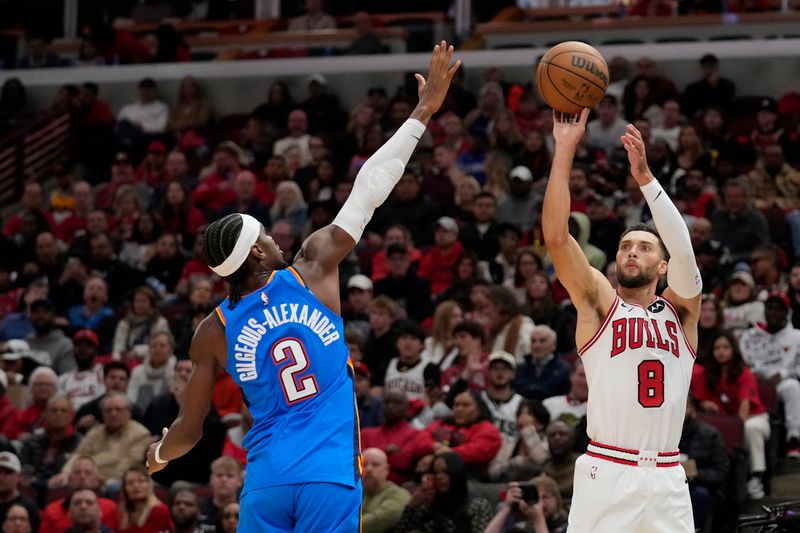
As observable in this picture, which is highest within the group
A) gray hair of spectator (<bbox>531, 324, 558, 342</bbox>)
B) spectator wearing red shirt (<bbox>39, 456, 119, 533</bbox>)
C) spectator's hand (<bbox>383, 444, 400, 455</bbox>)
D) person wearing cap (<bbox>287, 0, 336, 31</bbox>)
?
person wearing cap (<bbox>287, 0, 336, 31</bbox>)

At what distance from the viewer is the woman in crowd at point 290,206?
16.3 m

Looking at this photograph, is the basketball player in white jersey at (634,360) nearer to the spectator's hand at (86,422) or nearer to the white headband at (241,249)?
the white headband at (241,249)

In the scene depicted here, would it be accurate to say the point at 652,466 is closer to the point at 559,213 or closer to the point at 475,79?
the point at 559,213

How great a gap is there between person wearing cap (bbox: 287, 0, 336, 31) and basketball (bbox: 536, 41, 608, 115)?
14026 millimetres

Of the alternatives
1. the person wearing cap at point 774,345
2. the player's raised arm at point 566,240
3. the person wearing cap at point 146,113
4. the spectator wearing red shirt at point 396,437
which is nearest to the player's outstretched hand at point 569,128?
the player's raised arm at point 566,240

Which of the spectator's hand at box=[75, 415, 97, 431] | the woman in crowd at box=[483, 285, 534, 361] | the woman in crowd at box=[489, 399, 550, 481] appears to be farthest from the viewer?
the spectator's hand at box=[75, 415, 97, 431]

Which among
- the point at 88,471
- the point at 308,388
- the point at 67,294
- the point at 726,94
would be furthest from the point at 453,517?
the point at 726,94

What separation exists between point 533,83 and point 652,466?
1235cm

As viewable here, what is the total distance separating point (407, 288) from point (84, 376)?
3413 millimetres

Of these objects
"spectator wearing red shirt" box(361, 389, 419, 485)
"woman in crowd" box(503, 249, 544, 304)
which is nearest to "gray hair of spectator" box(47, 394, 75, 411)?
"spectator wearing red shirt" box(361, 389, 419, 485)

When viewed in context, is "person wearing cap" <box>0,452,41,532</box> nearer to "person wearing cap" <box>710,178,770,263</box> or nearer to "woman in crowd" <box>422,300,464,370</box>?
"woman in crowd" <box>422,300,464,370</box>

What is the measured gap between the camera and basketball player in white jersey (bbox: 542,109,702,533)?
658cm

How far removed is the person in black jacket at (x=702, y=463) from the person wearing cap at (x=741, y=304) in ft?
7.33

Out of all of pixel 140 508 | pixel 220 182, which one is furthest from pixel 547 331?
pixel 220 182
